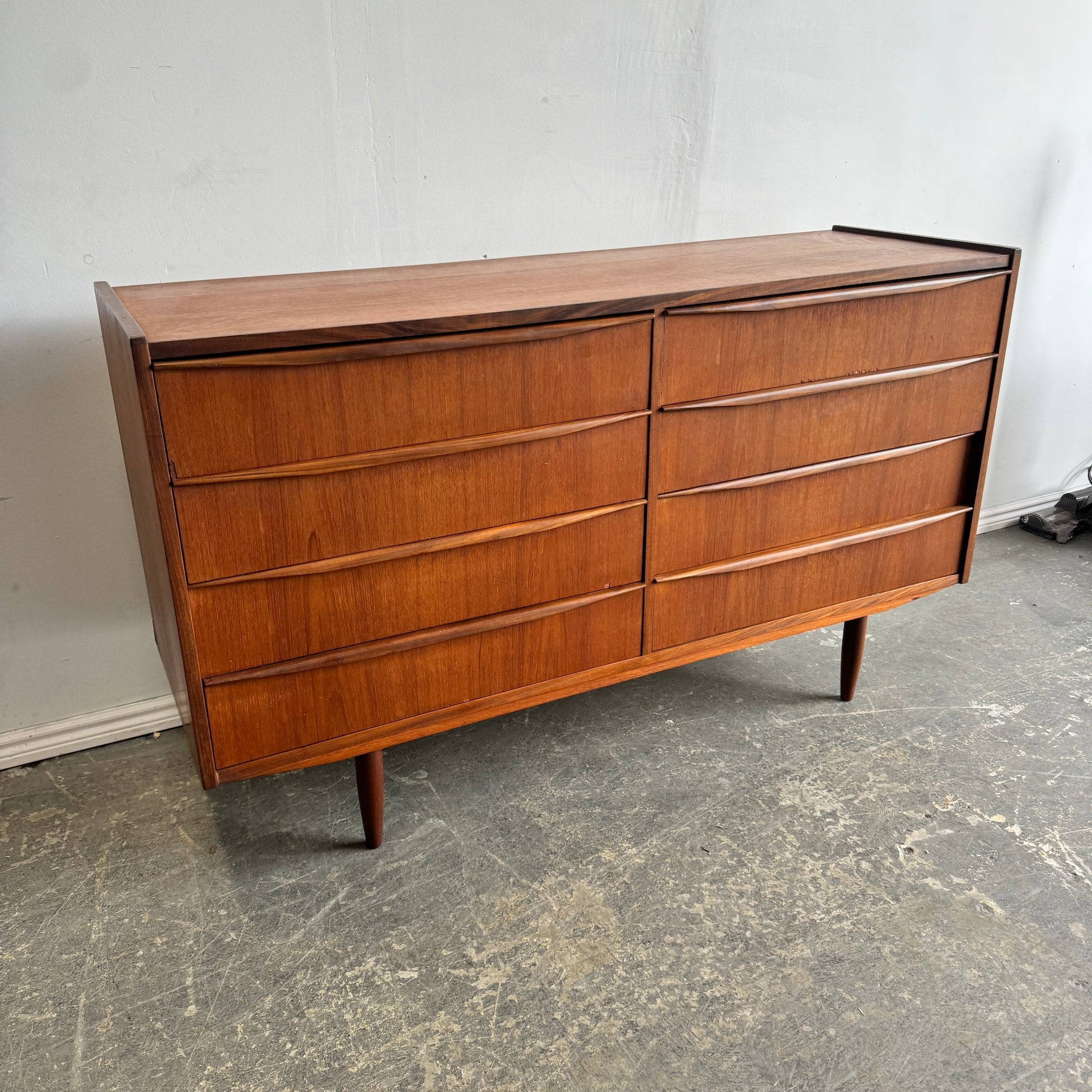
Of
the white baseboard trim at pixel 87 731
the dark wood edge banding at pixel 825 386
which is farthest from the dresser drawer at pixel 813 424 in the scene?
the white baseboard trim at pixel 87 731

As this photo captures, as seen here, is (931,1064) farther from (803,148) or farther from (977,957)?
(803,148)

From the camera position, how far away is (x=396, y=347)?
134cm

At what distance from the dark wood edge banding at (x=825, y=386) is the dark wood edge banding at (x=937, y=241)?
192mm

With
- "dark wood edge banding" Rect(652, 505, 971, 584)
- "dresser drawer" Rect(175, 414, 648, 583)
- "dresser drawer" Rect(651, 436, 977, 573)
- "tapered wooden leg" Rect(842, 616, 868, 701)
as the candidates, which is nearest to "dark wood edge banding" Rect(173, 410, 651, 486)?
"dresser drawer" Rect(175, 414, 648, 583)

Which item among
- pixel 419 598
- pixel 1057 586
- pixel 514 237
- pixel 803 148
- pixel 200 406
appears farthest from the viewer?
pixel 1057 586

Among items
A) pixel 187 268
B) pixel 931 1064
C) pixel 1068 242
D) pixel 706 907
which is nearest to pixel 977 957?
pixel 931 1064

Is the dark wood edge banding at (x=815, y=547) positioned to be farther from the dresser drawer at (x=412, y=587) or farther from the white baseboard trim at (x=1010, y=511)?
the white baseboard trim at (x=1010, y=511)

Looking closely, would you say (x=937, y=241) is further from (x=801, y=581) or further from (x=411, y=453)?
(x=411, y=453)

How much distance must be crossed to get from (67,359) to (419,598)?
844 millimetres

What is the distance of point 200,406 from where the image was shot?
1264 millimetres

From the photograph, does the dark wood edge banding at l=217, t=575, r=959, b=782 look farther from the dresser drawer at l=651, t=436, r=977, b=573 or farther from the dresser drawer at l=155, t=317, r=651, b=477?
the dresser drawer at l=155, t=317, r=651, b=477

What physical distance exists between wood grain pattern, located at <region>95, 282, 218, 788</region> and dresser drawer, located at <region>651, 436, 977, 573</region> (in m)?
0.77

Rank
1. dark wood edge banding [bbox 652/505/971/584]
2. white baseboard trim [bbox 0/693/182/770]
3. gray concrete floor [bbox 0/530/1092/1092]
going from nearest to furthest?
gray concrete floor [bbox 0/530/1092/1092], dark wood edge banding [bbox 652/505/971/584], white baseboard trim [bbox 0/693/182/770]

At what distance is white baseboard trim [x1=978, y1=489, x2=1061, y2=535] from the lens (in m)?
3.11
